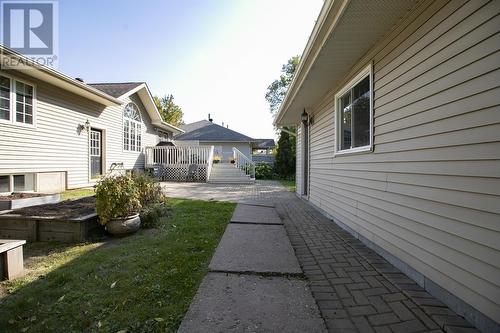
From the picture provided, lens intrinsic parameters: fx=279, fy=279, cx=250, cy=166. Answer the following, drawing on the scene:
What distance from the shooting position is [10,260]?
290 cm

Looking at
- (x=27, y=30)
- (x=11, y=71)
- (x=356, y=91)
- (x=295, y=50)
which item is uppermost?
(x=295, y=50)

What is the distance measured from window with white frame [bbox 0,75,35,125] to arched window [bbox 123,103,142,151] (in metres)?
5.71

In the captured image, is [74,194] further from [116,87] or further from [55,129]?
[116,87]

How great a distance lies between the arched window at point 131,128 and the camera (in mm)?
13906

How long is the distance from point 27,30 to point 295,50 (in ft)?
84.8

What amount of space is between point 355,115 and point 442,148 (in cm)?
241

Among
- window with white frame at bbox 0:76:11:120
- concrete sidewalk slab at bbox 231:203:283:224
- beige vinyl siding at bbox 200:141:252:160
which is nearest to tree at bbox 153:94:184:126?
beige vinyl siding at bbox 200:141:252:160

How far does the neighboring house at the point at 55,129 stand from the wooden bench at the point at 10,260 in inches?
101

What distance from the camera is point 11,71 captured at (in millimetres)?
7258

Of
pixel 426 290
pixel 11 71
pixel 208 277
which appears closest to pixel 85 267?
pixel 208 277

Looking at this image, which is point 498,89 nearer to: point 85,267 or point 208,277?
point 208,277

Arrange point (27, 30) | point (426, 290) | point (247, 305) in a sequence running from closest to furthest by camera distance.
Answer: point (247, 305) < point (426, 290) < point (27, 30)
